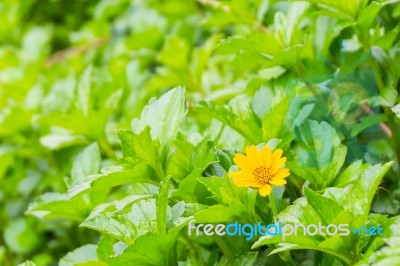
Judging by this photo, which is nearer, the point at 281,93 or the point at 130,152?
the point at 130,152

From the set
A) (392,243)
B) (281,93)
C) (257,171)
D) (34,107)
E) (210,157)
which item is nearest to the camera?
(392,243)

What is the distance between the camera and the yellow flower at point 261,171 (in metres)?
0.78

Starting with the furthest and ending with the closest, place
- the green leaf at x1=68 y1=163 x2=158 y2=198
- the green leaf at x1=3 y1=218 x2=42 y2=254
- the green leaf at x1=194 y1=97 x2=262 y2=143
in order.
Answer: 1. the green leaf at x1=3 y1=218 x2=42 y2=254
2. the green leaf at x1=194 y1=97 x2=262 y2=143
3. the green leaf at x1=68 y1=163 x2=158 y2=198

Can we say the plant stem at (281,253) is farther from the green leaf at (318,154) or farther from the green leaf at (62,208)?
the green leaf at (62,208)

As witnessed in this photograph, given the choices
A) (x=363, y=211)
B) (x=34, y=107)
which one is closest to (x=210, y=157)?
(x=363, y=211)

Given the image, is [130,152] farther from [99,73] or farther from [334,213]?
[99,73]

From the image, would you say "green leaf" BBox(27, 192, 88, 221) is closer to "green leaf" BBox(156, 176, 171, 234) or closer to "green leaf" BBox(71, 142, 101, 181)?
"green leaf" BBox(71, 142, 101, 181)

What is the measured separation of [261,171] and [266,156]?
25mm

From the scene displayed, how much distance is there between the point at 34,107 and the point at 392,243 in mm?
1183

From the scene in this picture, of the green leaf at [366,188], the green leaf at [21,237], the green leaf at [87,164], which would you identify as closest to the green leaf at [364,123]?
the green leaf at [366,188]

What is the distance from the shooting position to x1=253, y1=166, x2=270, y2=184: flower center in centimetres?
79

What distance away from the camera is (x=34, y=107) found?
5.39 feet

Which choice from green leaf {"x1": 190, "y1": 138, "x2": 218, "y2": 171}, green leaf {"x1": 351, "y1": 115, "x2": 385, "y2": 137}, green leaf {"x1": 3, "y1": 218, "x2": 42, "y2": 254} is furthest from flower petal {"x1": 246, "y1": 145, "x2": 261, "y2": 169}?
green leaf {"x1": 3, "y1": 218, "x2": 42, "y2": 254}

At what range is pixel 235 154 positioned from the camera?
Result: 35.2 inches
